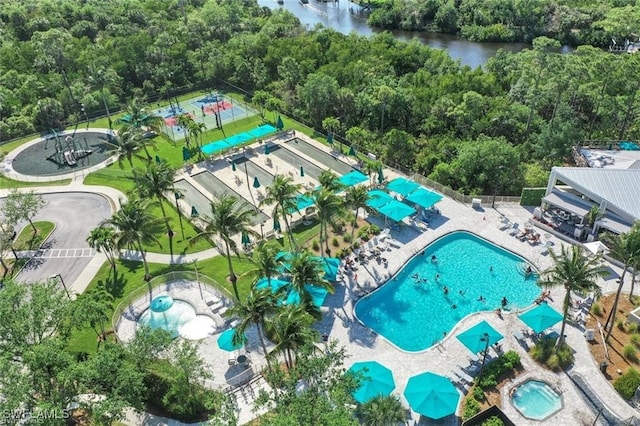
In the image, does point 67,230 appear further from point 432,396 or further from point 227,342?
point 432,396

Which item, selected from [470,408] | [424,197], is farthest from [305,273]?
[424,197]

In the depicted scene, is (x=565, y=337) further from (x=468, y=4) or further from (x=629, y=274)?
(x=468, y=4)

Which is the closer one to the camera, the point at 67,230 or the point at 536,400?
the point at 536,400

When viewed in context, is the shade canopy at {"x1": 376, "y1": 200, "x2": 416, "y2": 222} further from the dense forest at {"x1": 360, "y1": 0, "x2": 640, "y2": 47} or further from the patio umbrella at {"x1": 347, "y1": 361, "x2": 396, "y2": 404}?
the dense forest at {"x1": 360, "y1": 0, "x2": 640, "y2": 47}

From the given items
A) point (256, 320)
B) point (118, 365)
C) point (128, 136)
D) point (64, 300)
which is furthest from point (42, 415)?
point (128, 136)

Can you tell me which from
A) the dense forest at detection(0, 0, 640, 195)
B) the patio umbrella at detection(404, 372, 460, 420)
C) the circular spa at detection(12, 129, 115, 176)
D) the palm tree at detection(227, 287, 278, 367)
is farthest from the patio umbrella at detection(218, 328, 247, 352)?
the circular spa at detection(12, 129, 115, 176)

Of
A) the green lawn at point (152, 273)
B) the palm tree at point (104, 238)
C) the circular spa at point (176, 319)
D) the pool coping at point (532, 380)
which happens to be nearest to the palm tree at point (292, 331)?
the circular spa at point (176, 319)
